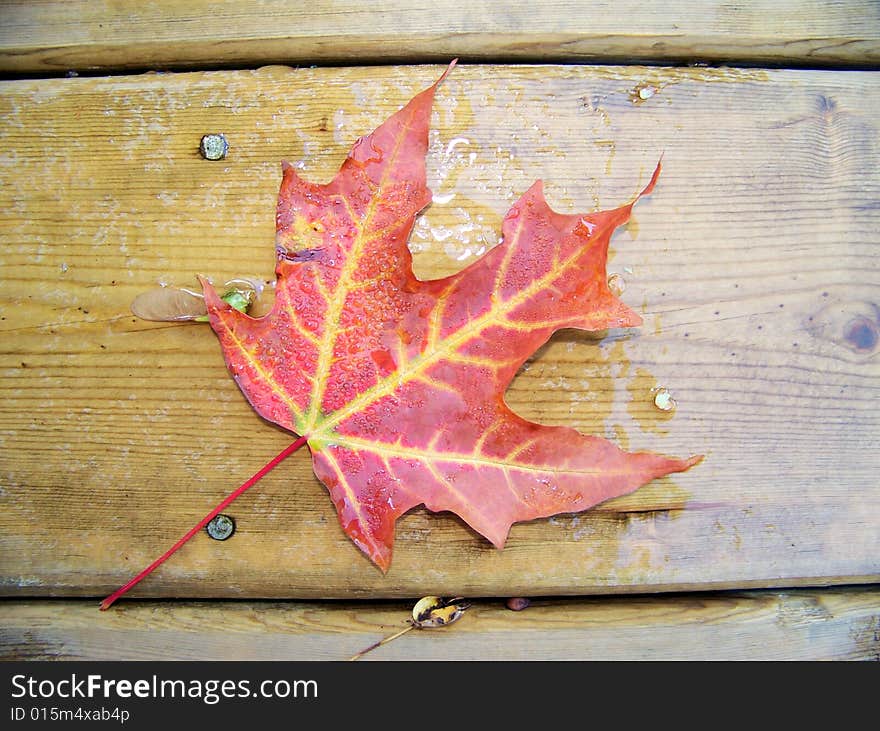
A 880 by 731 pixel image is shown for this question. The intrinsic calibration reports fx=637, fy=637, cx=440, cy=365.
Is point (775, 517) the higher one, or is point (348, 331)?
point (348, 331)

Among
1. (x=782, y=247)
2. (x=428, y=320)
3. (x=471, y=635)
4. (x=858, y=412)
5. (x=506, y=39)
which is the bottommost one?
(x=471, y=635)

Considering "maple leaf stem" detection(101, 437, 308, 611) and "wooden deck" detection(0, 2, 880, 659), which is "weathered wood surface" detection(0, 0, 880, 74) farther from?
"maple leaf stem" detection(101, 437, 308, 611)

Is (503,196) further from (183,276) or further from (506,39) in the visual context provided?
(183,276)

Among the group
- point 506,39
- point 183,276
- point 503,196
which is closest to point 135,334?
point 183,276

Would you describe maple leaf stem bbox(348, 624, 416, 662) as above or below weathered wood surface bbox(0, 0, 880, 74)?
below

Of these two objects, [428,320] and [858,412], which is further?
[858,412]

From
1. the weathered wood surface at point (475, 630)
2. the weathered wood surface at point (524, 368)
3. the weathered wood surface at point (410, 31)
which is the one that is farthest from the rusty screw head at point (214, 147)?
the weathered wood surface at point (475, 630)

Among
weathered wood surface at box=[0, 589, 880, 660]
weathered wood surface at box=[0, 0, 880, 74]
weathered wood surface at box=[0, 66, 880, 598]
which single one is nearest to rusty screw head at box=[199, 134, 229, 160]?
weathered wood surface at box=[0, 66, 880, 598]
